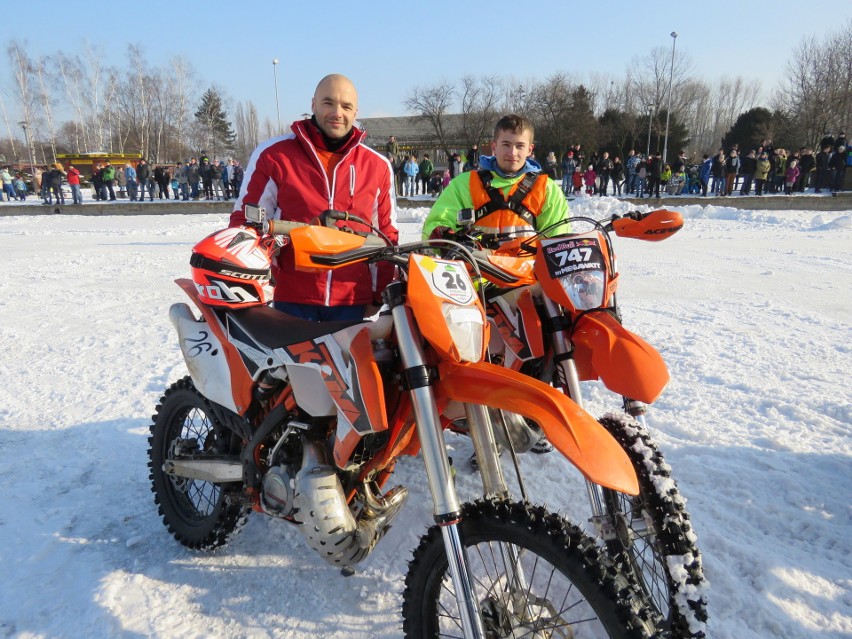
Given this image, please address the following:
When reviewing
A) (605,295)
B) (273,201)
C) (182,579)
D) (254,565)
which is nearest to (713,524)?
(605,295)

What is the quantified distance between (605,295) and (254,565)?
2.03m

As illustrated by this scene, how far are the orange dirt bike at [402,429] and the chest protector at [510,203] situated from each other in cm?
148

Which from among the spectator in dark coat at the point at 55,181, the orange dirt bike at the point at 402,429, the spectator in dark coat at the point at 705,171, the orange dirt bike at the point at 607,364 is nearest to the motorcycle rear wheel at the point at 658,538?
the orange dirt bike at the point at 607,364

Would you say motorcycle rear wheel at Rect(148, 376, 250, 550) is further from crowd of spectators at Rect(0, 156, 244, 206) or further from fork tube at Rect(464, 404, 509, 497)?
crowd of spectators at Rect(0, 156, 244, 206)

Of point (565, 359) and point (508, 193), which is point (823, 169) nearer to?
point (508, 193)

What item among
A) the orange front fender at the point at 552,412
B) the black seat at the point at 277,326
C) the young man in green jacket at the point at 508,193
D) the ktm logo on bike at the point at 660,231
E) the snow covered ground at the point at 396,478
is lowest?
the snow covered ground at the point at 396,478

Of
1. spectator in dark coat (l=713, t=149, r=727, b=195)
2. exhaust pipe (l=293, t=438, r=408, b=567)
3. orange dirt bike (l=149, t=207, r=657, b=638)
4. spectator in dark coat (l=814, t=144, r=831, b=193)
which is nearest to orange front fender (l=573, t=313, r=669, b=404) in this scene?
orange dirt bike (l=149, t=207, r=657, b=638)

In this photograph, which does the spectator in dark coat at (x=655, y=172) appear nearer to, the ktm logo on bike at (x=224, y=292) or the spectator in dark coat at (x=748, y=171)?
the spectator in dark coat at (x=748, y=171)

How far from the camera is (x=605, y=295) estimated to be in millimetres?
2527

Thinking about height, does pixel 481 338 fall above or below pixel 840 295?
above

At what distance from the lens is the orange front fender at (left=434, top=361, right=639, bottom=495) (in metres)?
1.63

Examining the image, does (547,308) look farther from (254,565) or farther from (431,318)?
(254,565)

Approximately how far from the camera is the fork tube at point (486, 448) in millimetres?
1925

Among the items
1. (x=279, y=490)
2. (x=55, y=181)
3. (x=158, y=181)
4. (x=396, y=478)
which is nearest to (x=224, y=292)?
A: (x=279, y=490)
